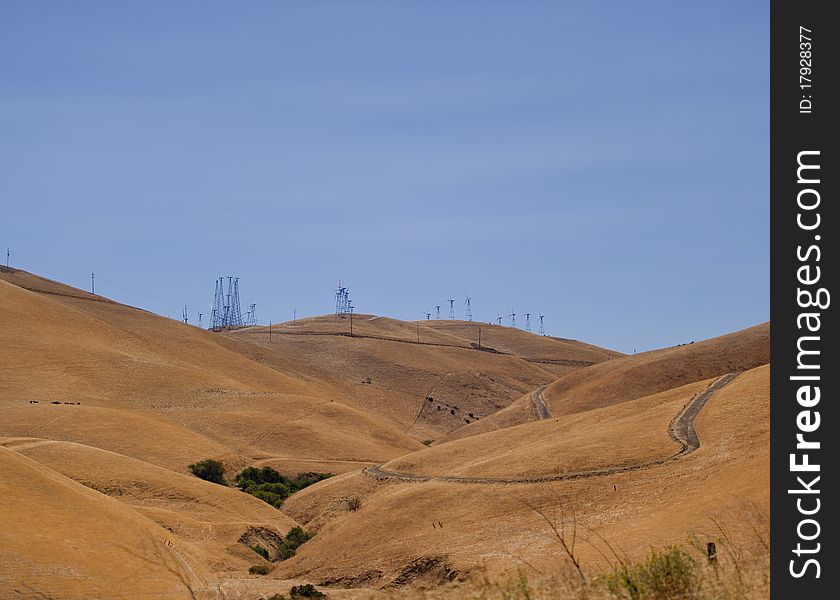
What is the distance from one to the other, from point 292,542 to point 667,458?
56.5ft

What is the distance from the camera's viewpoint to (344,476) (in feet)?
193

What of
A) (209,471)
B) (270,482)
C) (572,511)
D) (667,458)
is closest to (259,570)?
(572,511)

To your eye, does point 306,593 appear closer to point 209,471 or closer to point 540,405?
point 209,471

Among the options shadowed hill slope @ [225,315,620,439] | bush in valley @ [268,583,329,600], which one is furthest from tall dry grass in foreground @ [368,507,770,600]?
shadowed hill slope @ [225,315,620,439]

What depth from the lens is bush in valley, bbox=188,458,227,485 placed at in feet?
210

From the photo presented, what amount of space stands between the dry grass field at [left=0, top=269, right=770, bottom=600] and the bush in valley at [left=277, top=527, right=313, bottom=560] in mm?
946

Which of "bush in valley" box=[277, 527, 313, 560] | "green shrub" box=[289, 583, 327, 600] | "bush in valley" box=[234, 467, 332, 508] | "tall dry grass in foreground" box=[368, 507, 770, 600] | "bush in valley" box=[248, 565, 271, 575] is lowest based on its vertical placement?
"bush in valley" box=[248, 565, 271, 575]

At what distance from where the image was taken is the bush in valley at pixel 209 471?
63938 mm

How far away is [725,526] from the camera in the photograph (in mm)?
26016

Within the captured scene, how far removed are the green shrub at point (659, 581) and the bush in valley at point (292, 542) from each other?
110 ft
